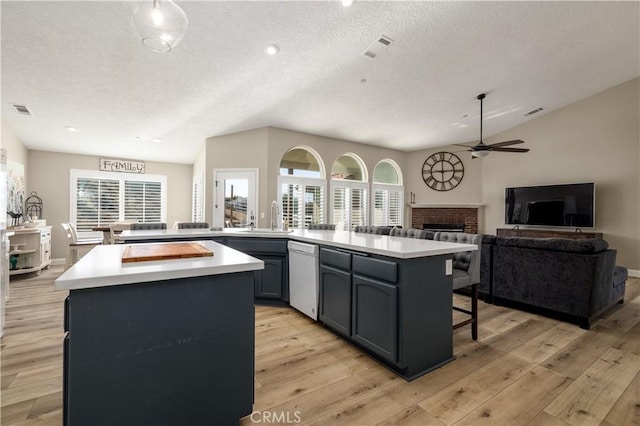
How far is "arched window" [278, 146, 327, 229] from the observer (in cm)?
604

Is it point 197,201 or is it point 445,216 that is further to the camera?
point 445,216

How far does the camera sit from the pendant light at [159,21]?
1.45 m

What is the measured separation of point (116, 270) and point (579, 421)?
8.11ft

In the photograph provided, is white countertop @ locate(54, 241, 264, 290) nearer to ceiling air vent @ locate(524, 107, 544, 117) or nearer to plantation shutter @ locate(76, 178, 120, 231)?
plantation shutter @ locate(76, 178, 120, 231)

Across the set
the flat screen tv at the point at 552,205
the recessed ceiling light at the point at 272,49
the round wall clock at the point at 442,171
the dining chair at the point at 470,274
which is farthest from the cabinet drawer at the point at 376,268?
the round wall clock at the point at 442,171

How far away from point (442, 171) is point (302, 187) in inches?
163

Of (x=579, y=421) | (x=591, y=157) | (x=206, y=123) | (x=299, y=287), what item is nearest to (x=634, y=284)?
(x=591, y=157)

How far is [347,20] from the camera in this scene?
2.99 metres

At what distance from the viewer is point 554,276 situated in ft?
9.59

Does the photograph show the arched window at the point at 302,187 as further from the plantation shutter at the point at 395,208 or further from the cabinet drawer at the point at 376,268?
the cabinet drawer at the point at 376,268

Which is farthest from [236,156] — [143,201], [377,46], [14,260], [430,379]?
[430,379]

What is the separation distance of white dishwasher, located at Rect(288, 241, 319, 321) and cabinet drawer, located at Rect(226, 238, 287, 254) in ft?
0.48

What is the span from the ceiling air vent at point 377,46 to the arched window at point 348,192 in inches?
130

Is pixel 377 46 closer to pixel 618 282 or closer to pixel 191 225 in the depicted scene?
pixel 191 225
